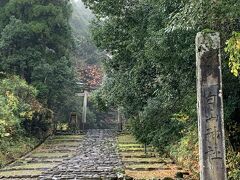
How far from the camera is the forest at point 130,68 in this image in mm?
7754

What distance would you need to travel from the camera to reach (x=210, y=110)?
5.51 meters

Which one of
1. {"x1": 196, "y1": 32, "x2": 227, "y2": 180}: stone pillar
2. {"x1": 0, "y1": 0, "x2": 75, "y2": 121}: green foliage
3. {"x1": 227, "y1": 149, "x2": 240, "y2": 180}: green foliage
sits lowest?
{"x1": 227, "y1": 149, "x2": 240, "y2": 180}: green foliage

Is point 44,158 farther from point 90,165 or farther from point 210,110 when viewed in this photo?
point 210,110

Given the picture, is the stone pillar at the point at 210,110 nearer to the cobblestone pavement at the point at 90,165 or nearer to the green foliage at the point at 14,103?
the cobblestone pavement at the point at 90,165

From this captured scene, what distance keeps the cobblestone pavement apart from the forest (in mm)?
1823

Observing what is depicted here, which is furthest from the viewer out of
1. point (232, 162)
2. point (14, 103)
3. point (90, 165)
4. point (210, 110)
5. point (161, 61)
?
point (14, 103)

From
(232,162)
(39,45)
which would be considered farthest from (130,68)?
(39,45)

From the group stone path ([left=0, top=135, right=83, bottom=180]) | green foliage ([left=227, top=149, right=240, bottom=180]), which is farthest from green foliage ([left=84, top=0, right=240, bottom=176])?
stone path ([left=0, top=135, right=83, bottom=180])

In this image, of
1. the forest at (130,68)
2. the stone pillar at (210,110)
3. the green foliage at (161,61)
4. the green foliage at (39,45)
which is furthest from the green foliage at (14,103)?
the stone pillar at (210,110)

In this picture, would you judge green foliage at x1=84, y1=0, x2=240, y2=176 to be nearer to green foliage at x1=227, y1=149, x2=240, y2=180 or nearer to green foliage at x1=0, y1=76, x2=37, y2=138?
green foliage at x1=227, y1=149, x2=240, y2=180

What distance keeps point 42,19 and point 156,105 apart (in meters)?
12.2

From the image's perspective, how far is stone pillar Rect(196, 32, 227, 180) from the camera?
5.41 m

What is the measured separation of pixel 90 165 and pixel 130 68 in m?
4.36

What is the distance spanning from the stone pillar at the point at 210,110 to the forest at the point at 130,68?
327 mm
